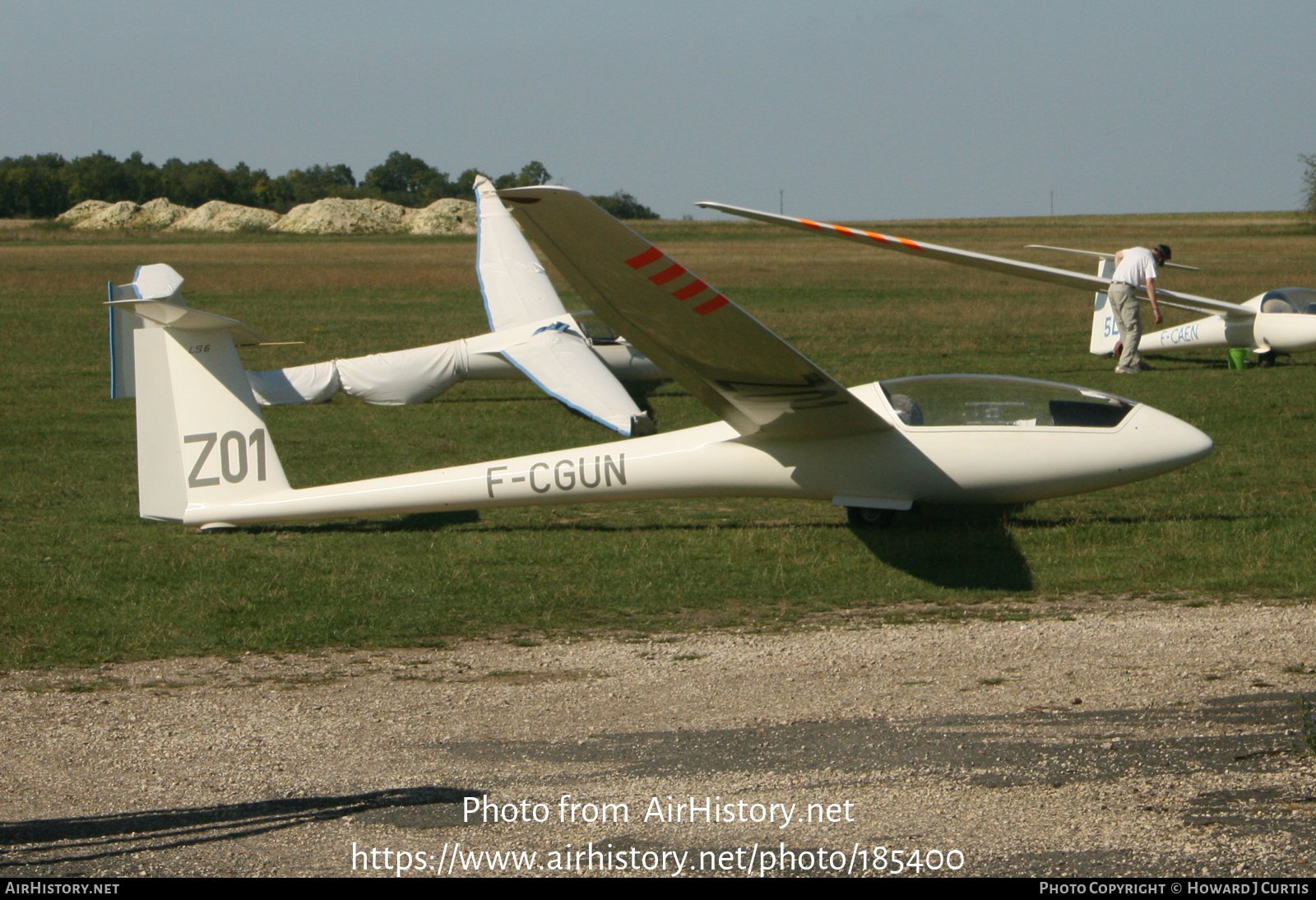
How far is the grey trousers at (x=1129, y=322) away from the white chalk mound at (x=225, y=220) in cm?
8362

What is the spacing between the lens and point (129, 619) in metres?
7.96

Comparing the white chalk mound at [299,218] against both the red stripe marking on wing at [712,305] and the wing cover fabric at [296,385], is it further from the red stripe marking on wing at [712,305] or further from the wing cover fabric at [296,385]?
the red stripe marking on wing at [712,305]

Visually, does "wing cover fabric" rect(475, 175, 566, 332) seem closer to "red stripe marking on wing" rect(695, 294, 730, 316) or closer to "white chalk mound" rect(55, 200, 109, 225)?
"red stripe marking on wing" rect(695, 294, 730, 316)

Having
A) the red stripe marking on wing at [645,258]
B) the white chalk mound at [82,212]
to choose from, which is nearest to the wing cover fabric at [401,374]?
the red stripe marking on wing at [645,258]

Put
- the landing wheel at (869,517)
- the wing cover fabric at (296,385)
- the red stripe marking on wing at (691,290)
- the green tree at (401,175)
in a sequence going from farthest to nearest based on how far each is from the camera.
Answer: the green tree at (401,175) < the wing cover fabric at (296,385) < the landing wheel at (869,517) < the red stripe marking on wing at (691,290)

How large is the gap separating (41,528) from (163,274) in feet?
12.9

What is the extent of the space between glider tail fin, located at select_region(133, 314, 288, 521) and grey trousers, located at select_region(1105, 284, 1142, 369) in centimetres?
1419

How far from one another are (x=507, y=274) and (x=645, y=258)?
47.2 feet

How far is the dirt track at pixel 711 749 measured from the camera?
15.1 ft

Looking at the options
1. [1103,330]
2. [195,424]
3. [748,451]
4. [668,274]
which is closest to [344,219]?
[1103,330]

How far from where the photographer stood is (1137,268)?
62.1 ft

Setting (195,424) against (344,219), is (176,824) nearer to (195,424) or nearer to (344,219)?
(195,424)

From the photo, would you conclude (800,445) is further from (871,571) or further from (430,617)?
(430,617)
